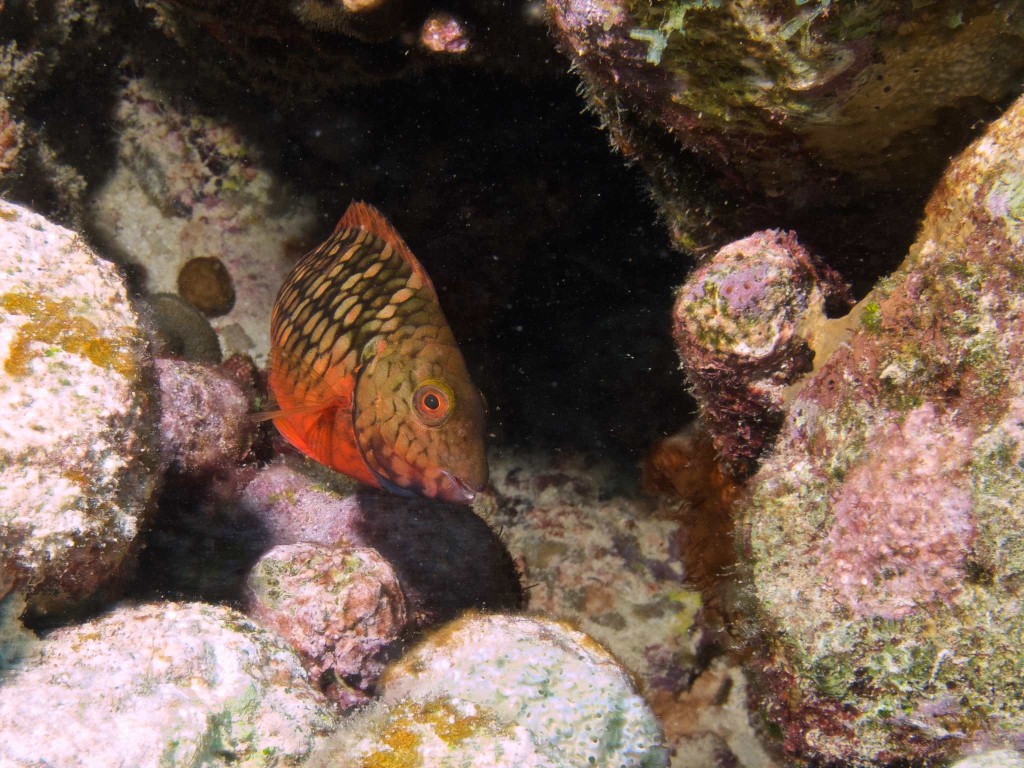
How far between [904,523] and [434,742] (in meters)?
1.92

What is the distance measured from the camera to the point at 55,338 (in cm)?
237

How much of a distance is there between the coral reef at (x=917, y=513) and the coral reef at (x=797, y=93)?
0.29 m

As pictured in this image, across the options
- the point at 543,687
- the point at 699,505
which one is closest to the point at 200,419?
the point at 543,687

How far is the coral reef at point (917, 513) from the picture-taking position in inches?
82.2

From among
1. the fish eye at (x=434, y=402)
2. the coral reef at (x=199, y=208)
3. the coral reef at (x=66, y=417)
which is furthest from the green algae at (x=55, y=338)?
the coral reef at (x=199, y=208)

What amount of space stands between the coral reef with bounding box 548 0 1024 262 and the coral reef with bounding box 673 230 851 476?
336mm

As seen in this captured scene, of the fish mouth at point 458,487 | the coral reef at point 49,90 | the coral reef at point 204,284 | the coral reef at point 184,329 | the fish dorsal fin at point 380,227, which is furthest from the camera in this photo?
the coral reef at point 204,284

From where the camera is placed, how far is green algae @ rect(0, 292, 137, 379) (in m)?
2.29

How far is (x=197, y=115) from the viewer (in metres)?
6.07

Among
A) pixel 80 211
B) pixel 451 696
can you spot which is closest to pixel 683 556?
pixel 451 696

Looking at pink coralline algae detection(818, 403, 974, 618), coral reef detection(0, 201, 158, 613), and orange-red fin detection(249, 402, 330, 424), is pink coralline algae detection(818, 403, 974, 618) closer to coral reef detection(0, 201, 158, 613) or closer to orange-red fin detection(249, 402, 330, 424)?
orange-red fin detection(249, 402, 330, 424)

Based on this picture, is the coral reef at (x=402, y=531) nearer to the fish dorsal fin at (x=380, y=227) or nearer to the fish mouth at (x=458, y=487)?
the fish mouth at (x=458, y=487)

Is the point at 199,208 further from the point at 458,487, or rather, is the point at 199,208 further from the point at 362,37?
the point at 458,487

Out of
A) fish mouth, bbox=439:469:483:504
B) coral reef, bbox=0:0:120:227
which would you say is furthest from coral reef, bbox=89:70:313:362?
fish mouth, bbox=439:469:483:504
